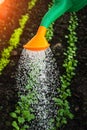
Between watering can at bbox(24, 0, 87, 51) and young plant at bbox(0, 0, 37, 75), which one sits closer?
watering can at bbox(24, 0, 87, 51)

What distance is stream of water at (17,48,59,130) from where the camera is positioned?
14.7ft

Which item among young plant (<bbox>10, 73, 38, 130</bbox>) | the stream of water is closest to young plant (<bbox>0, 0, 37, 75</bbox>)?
the stream of water

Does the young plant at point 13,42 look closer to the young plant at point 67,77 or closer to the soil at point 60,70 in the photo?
the soil at point 60,70

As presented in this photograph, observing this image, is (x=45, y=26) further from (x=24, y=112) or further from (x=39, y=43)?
(x=24, y=112)

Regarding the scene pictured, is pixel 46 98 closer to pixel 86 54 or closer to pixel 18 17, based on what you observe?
pixel 86 54

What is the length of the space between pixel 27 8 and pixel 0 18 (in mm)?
792

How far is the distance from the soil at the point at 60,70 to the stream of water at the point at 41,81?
113 millimetres

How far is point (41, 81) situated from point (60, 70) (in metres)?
0.35

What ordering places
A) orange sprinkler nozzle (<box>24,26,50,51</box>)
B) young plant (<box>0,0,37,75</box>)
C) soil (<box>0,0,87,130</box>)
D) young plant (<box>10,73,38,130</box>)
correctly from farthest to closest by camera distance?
young plant (<box>0,0,37,75</box>) → soil (<box>0,0,87,130</box>) → young plant (<box>10,73,38,130</box>) → orange sprinkler nozzle (<box>24,26,50,51</box>)

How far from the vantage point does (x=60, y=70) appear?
17.3 ft

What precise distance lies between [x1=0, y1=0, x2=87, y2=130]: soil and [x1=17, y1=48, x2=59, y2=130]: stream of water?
4.4 inches

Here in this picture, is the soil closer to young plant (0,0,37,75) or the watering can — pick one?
young plant (0,0,37,75)

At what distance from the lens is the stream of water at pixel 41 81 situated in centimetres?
447

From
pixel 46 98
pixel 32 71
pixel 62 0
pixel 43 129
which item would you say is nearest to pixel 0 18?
pixel 32 71
